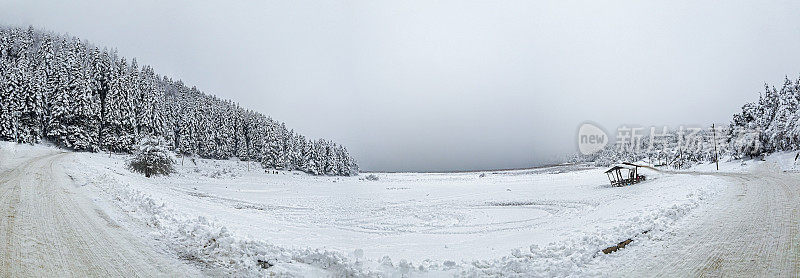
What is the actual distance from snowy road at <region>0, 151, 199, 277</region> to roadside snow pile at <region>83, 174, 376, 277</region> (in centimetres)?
50

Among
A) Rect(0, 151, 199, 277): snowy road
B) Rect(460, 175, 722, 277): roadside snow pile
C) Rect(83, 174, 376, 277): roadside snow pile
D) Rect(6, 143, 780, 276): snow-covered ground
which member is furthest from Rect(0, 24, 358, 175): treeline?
Rect(460, 175, 722, 277): roadside snow pile

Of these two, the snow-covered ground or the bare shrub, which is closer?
the snow-covered ground

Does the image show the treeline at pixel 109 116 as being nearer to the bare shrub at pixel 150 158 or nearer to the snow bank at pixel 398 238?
the bare shrub at pixel 150 158

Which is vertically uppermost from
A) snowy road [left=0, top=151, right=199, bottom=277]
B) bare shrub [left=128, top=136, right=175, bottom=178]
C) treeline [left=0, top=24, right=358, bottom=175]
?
treeline [left=0, top=24, right=358, bottom=175]

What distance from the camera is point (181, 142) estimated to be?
73.3m

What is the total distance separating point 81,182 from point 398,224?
51.1ft

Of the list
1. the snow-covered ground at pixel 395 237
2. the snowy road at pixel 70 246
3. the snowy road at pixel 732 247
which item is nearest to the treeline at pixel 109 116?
the snow-covered ground at pixel 395 237

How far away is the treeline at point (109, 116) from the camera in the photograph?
5022cm

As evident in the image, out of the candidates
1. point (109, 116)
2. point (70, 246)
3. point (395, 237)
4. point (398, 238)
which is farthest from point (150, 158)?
point (70, 246)

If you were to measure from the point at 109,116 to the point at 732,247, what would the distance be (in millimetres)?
70255

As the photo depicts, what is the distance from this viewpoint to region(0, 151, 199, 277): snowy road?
235 inches

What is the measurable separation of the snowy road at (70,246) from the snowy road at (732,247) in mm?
8539

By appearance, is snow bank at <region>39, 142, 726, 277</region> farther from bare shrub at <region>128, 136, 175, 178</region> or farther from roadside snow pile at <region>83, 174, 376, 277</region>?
bare shrub at <region>128, 136, 175, 178</region>

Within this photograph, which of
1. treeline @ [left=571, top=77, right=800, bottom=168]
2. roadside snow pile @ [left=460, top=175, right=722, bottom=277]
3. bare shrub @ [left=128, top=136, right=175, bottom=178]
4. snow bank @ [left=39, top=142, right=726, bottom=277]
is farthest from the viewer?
treeline @ [left=571, top=77, right=800, bottom=168]
